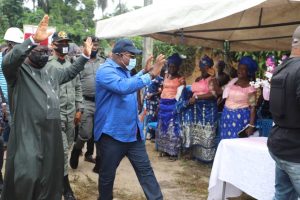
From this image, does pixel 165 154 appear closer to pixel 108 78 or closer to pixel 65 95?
pixel 65 95

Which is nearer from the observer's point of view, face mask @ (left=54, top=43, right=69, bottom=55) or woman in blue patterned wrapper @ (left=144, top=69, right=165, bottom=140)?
face mask @ (left=54, top=43, right=69, bottom=55)

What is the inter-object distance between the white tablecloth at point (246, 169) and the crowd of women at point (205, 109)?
1301mm

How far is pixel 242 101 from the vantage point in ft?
18.6

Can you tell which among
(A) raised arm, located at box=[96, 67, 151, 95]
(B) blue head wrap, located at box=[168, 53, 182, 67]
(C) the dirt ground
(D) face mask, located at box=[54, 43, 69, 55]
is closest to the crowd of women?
(B) blue head wrap, located at box=[168, 53, 182, 67]

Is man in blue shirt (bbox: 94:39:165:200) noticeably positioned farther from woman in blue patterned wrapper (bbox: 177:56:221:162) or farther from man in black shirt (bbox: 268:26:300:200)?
woman in blue patterned wrapper (bbox: 177:56:221:162)

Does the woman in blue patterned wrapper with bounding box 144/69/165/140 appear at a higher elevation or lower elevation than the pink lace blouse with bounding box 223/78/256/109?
lower

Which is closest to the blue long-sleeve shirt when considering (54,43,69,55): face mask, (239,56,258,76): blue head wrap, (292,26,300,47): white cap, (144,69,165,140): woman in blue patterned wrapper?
(54,43,69,55): face mask

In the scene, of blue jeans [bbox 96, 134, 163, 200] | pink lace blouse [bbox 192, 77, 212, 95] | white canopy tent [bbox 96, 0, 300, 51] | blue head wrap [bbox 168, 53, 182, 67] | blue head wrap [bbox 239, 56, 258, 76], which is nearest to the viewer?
white canopy tent [bbox 96, 0, 300, 51]

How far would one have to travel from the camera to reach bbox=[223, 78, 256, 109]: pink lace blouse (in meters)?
5.62

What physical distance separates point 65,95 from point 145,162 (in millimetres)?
1308

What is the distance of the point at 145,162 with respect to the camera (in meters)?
4.12

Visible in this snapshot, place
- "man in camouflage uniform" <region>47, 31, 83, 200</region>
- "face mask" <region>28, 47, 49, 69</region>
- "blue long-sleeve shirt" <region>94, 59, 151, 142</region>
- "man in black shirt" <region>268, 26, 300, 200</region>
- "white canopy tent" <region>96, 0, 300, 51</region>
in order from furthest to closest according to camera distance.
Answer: "man in camouflage uniform" <region>47, 31, 83, 200</region> → "blue long-sleeve shirt" <region>94, 59, 151, 142</region> → "white canopy tent" <region>96, 0, 300, 51</region> → "face mask" <region>28, 47, 49, 69</region> → "man in black shirt" <region>268, 26, 300, 200</region>

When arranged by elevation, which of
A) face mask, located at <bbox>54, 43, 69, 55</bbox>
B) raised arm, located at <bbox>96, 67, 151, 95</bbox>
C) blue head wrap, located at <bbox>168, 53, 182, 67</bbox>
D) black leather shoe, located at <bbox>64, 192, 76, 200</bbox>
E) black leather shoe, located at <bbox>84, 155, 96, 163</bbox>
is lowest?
Result: black leather shoe, located at <bbox>84, 155, 96, 163</bbox>

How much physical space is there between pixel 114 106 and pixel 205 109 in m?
2.83
